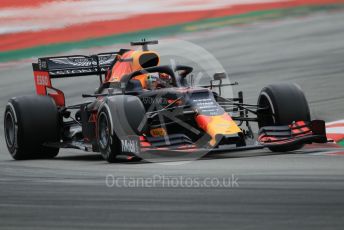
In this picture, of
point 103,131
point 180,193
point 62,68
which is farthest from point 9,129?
point 180,193

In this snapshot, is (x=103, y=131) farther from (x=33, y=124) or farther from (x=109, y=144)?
(x=33, y=124)

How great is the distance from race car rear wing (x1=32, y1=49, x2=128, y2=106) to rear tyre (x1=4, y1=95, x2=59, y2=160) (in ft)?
2.73

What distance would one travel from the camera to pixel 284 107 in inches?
535

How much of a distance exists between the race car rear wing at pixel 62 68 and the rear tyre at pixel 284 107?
9.00ft

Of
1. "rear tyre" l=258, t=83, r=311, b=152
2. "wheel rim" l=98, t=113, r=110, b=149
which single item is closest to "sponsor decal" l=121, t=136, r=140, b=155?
"wheel rim" l=98, t=113, r=110, b=149

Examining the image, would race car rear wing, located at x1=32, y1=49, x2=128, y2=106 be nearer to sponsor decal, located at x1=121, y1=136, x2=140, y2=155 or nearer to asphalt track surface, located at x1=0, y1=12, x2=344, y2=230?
asphalt track surface, located at x1=0, y1=12, x2=344, y2=230

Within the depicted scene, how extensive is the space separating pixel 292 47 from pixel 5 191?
16337 millimetres

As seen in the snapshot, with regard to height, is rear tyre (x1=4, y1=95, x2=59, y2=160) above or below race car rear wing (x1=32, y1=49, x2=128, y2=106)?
below

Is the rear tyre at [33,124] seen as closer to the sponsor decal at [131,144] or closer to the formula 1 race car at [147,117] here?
the formula 1 race car at [147,117]

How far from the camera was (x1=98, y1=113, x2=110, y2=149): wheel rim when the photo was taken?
1310cm

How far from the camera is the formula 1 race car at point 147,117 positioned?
41.7 feet

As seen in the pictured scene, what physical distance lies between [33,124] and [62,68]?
1565 mm

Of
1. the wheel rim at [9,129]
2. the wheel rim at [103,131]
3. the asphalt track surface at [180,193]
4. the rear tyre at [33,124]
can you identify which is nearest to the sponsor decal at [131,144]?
the asphalt track surface at [180,193]

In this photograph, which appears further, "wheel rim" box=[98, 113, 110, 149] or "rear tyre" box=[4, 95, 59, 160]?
"rear tyre" box=[4, 95, 59, 160]
